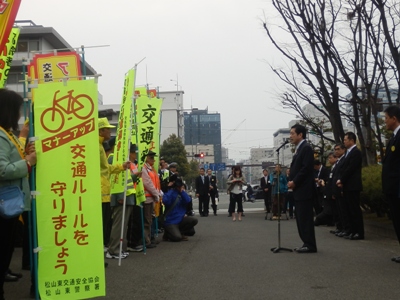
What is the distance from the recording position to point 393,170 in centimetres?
820

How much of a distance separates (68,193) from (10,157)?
2.06ft

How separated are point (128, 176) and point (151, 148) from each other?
188 centimetres

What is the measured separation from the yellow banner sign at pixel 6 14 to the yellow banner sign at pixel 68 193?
0.58m

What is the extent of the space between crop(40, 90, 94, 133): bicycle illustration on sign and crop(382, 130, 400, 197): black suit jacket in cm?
421

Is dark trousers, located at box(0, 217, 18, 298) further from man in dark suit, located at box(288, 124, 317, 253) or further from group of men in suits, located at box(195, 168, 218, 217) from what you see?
group of men in suits, located at box(195, 168, 218, 217)

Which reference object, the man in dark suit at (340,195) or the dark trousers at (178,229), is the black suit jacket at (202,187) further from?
the man in dark suit at (340,195)

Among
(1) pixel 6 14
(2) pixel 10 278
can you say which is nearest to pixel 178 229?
(2) pixel 10 278

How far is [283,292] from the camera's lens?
21.4 feet

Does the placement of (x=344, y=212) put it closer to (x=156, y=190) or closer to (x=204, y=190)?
(x=156, y=190)

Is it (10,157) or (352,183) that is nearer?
(10,157)

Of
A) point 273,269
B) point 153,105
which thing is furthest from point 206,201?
point 273,269

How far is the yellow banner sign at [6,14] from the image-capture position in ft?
18.0

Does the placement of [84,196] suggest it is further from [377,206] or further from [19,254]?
[377,206]

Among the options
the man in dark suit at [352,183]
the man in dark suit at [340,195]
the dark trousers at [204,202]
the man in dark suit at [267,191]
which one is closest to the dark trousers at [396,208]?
the man in dark suit at [352,183]
